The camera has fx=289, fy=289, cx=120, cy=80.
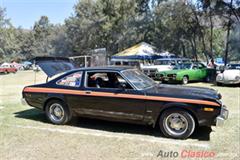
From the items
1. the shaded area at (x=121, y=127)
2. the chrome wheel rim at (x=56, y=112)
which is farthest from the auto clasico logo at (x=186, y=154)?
the chrome wheel rim at (x=56, y=112)

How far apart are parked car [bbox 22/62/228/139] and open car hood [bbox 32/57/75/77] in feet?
5.38

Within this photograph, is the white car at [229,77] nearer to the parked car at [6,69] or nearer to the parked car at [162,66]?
the parked car at [162,66]

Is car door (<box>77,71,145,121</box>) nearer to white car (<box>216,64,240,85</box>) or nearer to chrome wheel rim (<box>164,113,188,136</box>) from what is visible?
chrome wheel rim (<box>164,113,188,136</box>)

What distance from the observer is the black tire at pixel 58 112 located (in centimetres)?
723

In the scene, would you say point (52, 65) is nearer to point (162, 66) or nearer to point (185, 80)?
point (185, 80)

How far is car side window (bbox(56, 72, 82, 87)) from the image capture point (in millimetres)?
7094

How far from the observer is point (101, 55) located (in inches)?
1203

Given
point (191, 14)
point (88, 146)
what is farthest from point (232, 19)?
point (88, 146)

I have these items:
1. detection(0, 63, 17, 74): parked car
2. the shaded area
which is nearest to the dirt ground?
the shaded area

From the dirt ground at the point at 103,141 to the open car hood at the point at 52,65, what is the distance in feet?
6.38

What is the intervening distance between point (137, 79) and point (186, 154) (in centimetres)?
222

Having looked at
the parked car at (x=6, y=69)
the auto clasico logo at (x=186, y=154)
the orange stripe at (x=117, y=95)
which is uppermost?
the parked car at (x=6, y=69)

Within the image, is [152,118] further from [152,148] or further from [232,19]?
[232,19]

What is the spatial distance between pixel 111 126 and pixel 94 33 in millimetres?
41172
